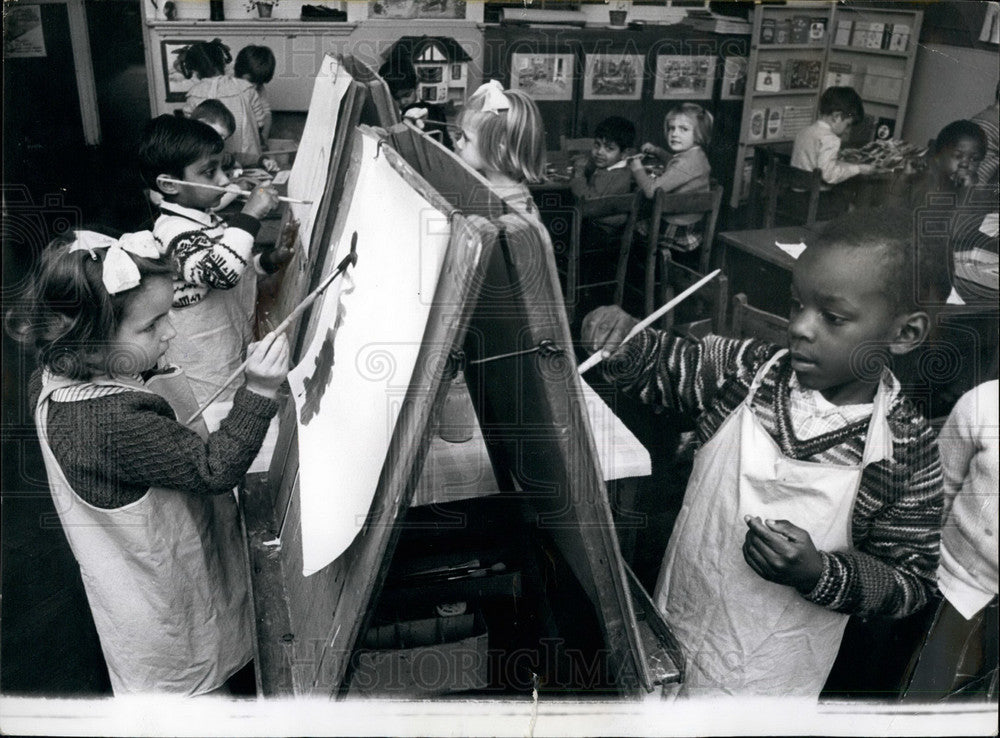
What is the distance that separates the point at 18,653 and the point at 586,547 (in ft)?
3.96

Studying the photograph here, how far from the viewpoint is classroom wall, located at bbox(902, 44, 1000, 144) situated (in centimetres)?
133

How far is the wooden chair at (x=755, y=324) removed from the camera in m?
1.47

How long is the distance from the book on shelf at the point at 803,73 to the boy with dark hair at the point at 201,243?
46.8 inches

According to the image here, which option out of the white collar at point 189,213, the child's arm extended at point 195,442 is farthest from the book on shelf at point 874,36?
the white collar at point 189,213

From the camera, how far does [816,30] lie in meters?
1.42

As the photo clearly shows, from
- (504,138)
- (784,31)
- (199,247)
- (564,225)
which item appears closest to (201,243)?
(199,247)

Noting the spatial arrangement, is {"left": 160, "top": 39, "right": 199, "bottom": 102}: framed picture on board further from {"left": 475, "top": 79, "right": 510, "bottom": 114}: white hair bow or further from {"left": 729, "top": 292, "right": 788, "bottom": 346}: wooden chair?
{"left": 729, "top": 292, "right": 788, "bottom": 346}: wooden chair

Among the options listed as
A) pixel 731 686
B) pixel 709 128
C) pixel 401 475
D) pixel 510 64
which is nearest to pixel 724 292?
pixel 709 128

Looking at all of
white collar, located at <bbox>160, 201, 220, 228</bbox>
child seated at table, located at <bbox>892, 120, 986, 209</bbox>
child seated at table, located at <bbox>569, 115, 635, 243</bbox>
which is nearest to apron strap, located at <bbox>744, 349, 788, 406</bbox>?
child seated at table, located at <bbox>892, 120, 986, 209</bbox>

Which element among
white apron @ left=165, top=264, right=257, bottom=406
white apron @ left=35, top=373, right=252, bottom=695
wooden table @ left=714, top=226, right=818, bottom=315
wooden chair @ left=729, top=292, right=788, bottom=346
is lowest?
white apron @ left=35, top=373, right=252, bottom=695

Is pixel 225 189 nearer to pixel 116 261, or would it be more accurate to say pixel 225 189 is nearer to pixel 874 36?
pixel 116 261

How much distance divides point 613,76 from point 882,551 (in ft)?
3.35

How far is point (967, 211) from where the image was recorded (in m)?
1.35

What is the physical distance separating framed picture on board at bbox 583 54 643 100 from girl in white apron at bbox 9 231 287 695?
86 cm
